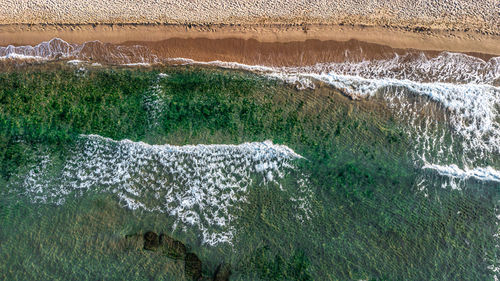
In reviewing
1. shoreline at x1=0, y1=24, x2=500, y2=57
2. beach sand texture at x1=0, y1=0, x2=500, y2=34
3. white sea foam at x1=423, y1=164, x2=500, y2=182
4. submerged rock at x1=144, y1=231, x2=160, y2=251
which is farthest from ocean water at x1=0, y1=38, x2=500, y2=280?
beach sand texture at x1=0, y1=0, x2=500, y2=34

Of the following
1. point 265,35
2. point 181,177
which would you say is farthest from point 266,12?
point 181,177

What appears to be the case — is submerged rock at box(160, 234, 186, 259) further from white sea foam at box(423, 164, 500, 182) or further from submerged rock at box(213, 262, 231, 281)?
white sea foam at box(423, 164, 500, 182)

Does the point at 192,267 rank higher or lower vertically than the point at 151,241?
lower

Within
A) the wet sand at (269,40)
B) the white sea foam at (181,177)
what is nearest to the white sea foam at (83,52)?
the wet sand at (269,40)

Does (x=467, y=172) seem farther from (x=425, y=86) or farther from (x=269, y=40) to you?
(x=269, y=40)

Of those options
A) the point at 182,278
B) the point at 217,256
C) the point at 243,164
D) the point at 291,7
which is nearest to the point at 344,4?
the point at 291,7

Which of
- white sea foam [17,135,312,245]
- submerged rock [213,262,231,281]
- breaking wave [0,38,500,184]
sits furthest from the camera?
breaking wave [0,38,500,184]
